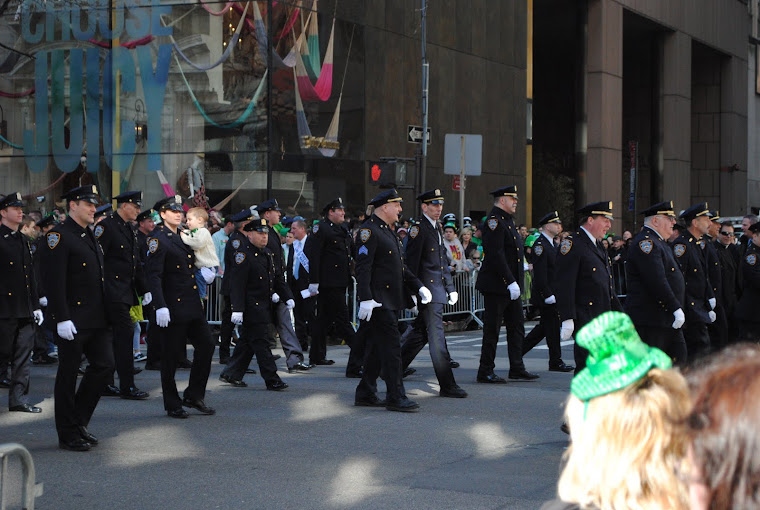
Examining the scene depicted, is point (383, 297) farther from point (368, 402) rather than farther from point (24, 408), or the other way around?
Result: point (24, 408)

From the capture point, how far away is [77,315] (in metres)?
8.76

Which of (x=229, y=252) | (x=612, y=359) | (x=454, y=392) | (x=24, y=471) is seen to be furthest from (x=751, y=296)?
(x=612, y=359)

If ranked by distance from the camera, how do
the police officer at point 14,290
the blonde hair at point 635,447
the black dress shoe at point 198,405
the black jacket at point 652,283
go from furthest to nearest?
the police officer at point 14,290, the black dress shoe at point 198,405, the black jacket at point 652,283, the blonde hair at point 635,447

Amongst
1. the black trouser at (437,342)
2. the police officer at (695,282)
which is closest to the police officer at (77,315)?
the black trouser at (437,342)

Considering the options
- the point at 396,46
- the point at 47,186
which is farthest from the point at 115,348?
the point at 396,46

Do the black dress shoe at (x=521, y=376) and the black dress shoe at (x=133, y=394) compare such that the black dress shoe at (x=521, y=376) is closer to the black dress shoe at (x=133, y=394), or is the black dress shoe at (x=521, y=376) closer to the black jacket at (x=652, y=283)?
the black jacket at (x=652, y=283)

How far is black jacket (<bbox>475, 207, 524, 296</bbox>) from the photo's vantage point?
477 inches

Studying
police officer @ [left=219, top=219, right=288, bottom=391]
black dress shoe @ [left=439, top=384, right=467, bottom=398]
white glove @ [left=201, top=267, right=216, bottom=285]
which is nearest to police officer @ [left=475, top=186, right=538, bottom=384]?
black dress shoe @ [left=439, top=384, right=467, bottom=398]

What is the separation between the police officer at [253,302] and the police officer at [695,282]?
13.5 feet

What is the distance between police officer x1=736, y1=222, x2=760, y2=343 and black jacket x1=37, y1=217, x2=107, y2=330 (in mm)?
6448

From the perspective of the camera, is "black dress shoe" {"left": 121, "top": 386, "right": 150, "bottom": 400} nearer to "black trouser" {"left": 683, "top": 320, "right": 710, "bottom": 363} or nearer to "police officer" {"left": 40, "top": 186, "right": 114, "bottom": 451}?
"police officer" {"left": 40, "top": 186, "right": 114, "bottom": 451}

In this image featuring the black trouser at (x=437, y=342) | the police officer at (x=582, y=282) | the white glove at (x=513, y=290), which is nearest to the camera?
the police officer at (x=582, y=282)

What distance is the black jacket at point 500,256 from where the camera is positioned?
12117 mm

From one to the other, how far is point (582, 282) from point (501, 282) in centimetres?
251
